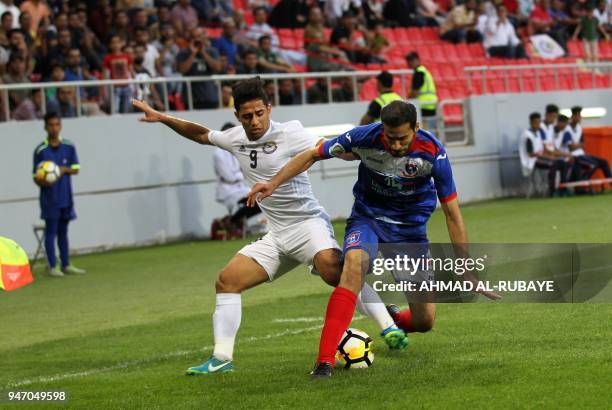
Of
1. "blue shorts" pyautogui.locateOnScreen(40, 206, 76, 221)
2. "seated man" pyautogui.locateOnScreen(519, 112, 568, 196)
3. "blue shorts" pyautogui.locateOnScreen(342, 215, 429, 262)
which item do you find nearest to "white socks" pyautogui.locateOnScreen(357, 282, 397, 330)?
"blue shorts" pyautogui.locateOnScreen(342, 215, 429, 262)

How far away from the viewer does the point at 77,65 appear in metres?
20.4

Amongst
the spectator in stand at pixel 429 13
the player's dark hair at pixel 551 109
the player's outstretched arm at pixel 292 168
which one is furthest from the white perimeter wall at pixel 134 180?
the player's outstretched arm at pixel 292 168

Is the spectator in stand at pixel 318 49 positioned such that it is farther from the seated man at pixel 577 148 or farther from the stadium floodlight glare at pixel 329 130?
the seated man at pixel 577 148

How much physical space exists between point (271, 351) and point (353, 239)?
165 cm

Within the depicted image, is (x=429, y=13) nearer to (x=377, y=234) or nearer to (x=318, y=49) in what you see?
(x=318, y=49)

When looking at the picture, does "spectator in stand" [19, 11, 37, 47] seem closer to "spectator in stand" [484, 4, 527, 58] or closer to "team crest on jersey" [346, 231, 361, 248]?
"team crest on jersey" [346, 231, 361, 248]

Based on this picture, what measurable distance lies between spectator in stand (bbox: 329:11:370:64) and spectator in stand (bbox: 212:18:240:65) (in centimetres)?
328

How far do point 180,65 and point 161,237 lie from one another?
121 inches

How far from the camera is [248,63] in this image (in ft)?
75.4

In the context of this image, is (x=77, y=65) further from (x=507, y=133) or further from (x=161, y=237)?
(x=507, y=133)

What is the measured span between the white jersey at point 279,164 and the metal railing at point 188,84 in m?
10.6

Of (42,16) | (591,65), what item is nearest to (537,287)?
(42,16)

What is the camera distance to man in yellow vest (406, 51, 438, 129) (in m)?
23.9

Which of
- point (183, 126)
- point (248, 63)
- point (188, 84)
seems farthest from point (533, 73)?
point (183, 126)
